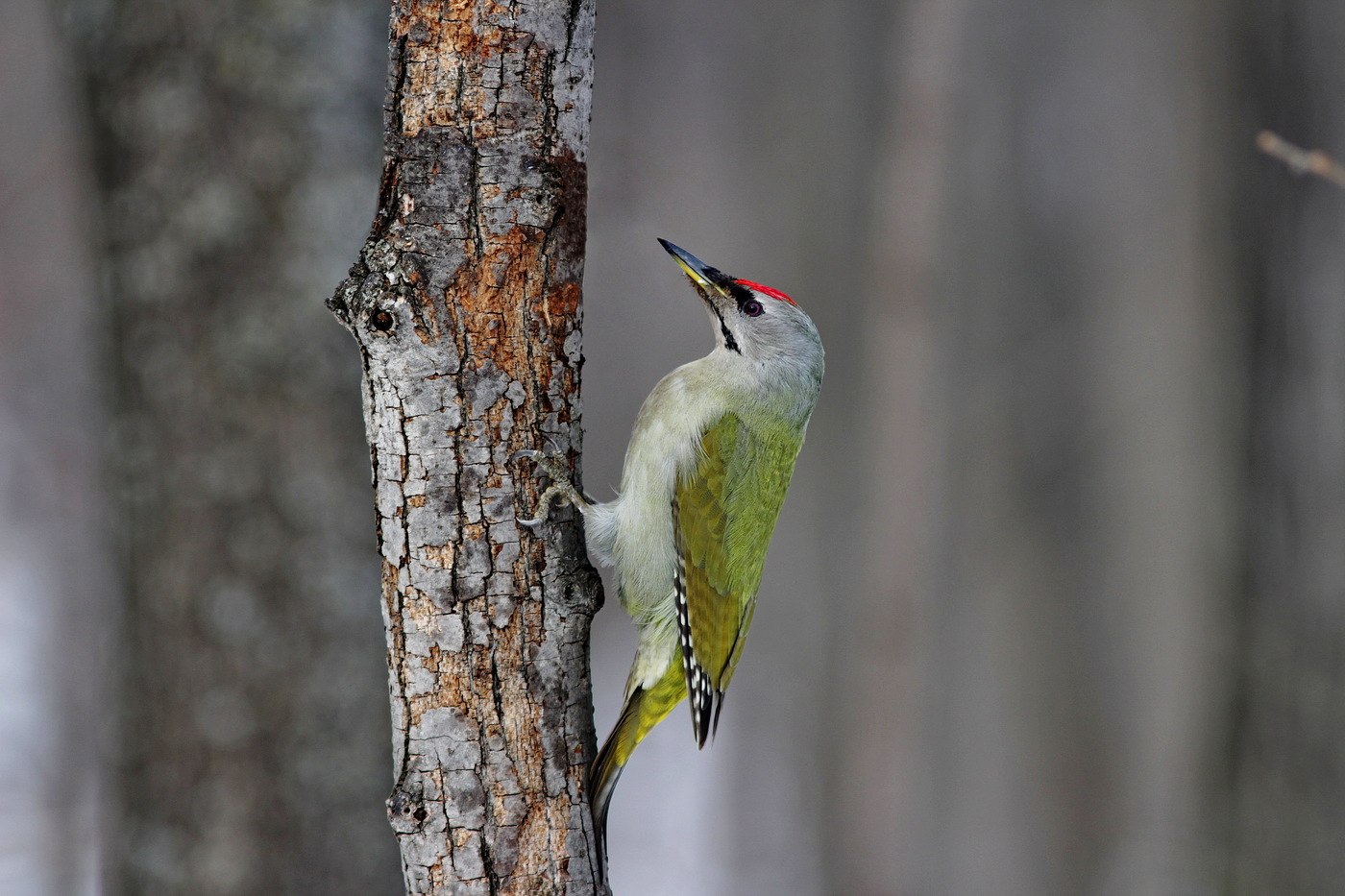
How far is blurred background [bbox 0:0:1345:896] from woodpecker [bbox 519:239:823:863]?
0.93m

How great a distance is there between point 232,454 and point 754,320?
1780 millimetres

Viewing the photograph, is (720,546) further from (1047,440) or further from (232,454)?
(1047,440)

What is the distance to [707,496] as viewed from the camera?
339cm

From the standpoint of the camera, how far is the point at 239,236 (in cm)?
341

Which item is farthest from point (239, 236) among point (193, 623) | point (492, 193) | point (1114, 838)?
point (1114, 838)

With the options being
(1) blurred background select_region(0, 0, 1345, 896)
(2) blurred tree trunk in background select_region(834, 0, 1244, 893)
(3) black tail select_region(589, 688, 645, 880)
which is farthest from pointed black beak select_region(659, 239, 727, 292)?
(2) blurred tree trunk in background select_region(834, 0, 1244, 893)

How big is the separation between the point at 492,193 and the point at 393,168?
0.22m

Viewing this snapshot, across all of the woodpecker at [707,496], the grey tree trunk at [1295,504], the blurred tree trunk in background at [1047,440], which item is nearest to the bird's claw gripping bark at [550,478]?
the woodpecker at [707,496]

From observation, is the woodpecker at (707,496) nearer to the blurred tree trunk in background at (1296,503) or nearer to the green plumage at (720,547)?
the green plumage at (720,547)

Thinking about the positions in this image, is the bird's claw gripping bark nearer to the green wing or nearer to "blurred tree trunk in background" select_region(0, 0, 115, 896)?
the green wing

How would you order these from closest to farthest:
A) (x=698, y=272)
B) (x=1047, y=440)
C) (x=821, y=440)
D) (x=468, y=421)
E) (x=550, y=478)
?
(x=468, y=421) < (x=550, y=478) < (x=698, y=272) < (x=1047, y=440) < (x=821, y=440)

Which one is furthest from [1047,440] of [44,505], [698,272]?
[44,505]

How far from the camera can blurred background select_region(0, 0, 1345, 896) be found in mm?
3410

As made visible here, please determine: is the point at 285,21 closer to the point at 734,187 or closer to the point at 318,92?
the point at 318,92
